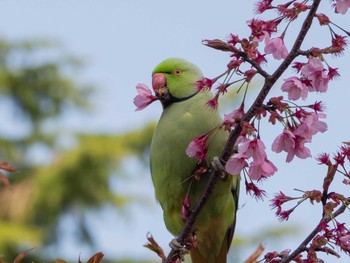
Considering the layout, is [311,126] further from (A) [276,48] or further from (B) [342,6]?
(B) [342,6]

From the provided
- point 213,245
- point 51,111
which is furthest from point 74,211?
point 213,245

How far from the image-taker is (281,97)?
2.40m

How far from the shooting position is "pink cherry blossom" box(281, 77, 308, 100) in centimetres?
247

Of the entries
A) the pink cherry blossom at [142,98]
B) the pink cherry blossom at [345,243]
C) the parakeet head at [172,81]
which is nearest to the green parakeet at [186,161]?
the parakeet head at [172,81]

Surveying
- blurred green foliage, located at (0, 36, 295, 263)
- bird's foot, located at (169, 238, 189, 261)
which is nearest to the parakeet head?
bird's foot, located at (169, 238, 189, 261)

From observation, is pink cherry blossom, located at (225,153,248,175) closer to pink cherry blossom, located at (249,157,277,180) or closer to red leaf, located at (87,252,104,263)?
pink cherry blossom, located at (249,157,277,180)

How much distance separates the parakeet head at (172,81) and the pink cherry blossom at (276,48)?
1.57m

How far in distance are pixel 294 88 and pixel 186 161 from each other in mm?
1298

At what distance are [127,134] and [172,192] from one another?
10.9 metres

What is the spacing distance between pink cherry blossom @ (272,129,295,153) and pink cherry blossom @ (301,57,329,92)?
0.59ft

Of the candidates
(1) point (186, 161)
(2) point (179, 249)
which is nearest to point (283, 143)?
(2) point (179, 249)

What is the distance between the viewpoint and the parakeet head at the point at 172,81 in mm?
4047

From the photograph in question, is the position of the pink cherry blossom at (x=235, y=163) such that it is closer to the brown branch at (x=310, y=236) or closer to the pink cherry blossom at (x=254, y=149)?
the pink cherry blossom at (x=254, y=149)

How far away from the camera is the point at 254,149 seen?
8.23 ft
